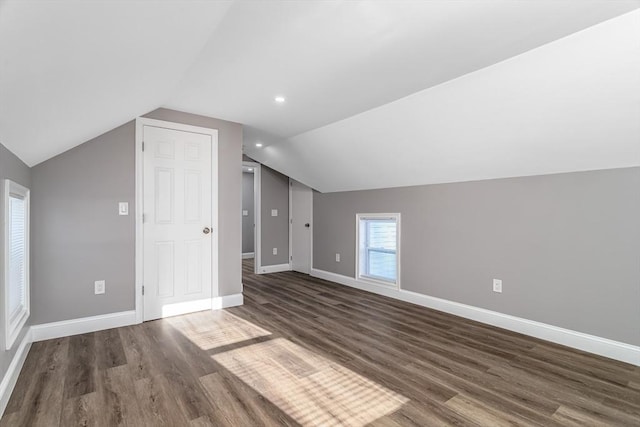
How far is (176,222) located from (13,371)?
5.53ft

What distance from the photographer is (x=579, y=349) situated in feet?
8.26

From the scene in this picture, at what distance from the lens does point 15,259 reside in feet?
7.23

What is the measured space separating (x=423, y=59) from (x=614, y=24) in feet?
3.18

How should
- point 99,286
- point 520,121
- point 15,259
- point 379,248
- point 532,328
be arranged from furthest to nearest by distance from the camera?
point 379,248 → point 99,286 → point 532,328 → point 520,121 → point 15,259

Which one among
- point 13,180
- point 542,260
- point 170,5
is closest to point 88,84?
point 170,5

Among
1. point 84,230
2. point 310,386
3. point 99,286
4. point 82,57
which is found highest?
point 82,57

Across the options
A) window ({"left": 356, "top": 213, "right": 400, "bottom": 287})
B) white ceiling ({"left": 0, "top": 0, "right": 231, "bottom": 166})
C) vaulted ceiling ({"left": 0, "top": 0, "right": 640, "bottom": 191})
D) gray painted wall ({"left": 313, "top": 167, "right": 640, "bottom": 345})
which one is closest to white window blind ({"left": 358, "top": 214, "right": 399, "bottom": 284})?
window ({"left": 356, "top": 213, "right": 400, "bottom": 287})

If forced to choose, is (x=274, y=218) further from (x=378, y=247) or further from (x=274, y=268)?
(x=378, y=247)

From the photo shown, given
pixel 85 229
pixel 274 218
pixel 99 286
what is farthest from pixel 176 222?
pixel 274 218

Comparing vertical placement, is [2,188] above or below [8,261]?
above

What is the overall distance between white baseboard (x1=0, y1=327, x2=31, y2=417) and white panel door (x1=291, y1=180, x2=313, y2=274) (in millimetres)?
3764

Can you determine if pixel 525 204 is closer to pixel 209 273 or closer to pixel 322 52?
pixel 322 52

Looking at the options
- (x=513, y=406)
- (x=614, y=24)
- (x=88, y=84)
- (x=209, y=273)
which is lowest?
(x=513, y=406)

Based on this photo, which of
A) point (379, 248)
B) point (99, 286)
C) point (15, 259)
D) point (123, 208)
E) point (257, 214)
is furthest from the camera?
point (257, 214)
